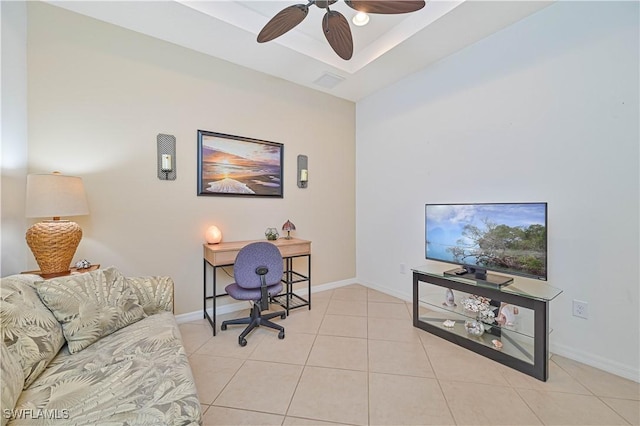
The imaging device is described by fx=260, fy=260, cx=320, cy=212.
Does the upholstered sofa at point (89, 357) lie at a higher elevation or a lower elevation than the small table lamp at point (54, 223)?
lower

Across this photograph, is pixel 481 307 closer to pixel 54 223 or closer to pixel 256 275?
pixel 256 275

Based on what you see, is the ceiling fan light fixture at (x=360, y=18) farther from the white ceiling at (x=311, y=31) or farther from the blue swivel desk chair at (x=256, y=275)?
the blue swivel desk chair at (x=256, y=275)

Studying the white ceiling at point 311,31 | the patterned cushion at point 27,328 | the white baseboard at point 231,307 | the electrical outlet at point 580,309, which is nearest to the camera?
the patterned cushion at point 27,328

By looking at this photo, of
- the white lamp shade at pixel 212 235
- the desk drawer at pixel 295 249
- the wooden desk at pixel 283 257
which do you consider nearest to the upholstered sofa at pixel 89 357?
the wooden desk at pixel 283 257

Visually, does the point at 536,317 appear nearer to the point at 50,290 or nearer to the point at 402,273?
the point at 402,273

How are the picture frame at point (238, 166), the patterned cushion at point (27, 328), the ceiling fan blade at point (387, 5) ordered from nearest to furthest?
the patterned cushion at point (27, 328) → the ceiling fan blade at point (387, 5) → the picture frame at point (238, 166)

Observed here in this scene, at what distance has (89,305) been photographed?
1441 millimetres

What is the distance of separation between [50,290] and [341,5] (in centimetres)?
303

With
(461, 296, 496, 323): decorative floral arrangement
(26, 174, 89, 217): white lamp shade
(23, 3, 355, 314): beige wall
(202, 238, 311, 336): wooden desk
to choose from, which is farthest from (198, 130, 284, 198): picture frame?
(461, 296, 496, 323): decorative floral arrangement

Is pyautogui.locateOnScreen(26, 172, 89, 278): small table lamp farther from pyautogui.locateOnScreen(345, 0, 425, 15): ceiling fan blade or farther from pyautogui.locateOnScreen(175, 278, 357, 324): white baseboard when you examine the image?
pyautogui.locateOnScreen(345, 0, 425, 15): ceiling fan blade

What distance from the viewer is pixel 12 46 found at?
1849mm

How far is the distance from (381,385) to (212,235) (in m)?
2.04

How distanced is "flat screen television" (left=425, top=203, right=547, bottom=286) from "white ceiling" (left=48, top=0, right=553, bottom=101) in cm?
161

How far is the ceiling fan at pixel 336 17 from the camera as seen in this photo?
63.3 inches
